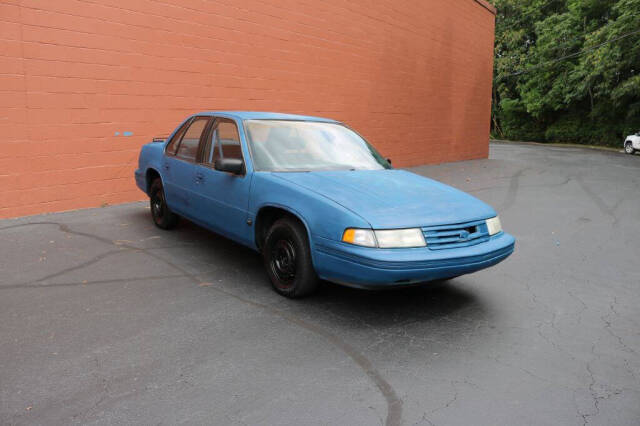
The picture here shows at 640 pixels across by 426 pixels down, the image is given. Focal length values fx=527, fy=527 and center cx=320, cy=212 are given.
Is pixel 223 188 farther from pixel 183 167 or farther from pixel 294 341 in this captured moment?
pixel 294 341

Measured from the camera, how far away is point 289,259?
4.29m

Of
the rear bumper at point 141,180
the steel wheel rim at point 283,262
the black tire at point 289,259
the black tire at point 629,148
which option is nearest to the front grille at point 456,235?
the black tire at point 289,259

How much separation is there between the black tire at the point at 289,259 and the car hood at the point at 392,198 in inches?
14.9

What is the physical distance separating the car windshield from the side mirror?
164 mm

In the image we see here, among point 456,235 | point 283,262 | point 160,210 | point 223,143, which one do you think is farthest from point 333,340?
point 160,210

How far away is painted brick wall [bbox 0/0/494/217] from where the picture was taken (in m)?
7.29

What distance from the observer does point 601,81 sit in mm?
33312

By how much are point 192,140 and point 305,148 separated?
153 centimetres

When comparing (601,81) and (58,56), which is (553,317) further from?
(601,81)

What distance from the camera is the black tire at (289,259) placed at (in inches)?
164

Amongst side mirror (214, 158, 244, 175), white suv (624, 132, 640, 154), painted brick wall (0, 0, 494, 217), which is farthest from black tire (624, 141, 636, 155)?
side mirror (214, 158, 244, 175)

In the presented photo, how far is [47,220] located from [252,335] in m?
4.94

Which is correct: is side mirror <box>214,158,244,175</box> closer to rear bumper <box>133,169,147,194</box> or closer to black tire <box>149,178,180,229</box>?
black tire <box>149,178,180,229</box>

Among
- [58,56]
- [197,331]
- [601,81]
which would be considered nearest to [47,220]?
[58,56]
